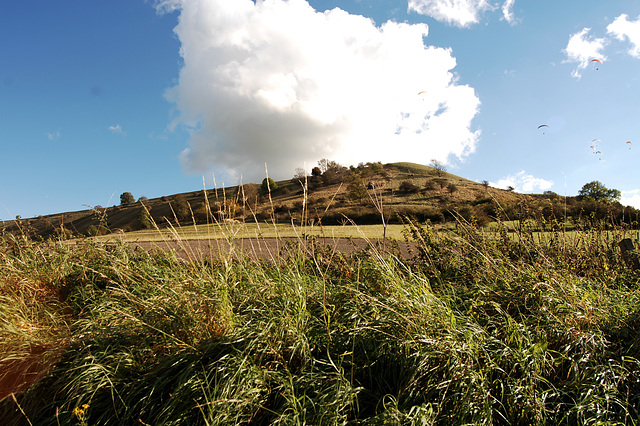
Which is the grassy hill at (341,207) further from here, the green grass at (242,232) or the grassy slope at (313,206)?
the green grass at (242,232)

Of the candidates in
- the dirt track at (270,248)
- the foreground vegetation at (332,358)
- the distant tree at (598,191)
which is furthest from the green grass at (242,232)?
the distant tree at (598,191)

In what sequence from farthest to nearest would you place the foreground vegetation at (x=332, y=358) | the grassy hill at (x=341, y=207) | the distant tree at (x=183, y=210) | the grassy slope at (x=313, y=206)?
1. the distant tree at (x=183, y=210)
2. the grassy slope at (x=313, y=206)
3. the grassy hill at (x=341, y=207)
4. the foreground vegetation at (x=332, y=358)

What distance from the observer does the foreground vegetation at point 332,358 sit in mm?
2137

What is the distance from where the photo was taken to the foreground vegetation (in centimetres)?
214

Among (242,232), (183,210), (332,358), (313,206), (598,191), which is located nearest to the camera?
(332,358)

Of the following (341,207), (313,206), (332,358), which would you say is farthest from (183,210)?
(341,207)

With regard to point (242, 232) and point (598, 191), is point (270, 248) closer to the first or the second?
point (242, 232)

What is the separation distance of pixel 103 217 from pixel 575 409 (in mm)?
6729

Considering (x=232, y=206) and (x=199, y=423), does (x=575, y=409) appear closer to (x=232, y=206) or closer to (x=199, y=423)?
(x=199, y=423)

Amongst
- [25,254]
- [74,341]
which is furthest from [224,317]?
[25,254]

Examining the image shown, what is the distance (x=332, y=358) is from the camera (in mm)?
2553

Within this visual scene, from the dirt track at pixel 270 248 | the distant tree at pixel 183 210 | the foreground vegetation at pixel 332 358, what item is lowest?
the foreground vegetation at pixel 332 358

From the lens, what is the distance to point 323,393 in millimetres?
2205

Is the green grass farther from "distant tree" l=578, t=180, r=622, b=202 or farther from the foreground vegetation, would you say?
"distant tree" l=578, t=180, r=622, b=202
